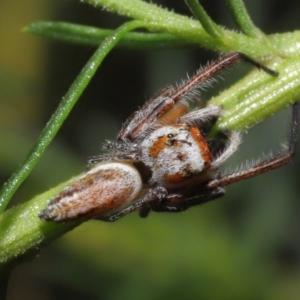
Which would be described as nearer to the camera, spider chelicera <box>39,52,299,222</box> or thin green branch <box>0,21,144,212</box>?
thin green branch <box>0,21,144,212</box>

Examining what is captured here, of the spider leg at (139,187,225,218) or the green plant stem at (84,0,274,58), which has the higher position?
the green plant stem at (84,0,274,58)

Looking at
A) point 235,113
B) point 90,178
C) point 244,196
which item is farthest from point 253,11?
point 90,178

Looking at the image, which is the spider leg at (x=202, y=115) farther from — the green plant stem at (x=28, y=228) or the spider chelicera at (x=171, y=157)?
the green plant stem at (x=28, y=228)

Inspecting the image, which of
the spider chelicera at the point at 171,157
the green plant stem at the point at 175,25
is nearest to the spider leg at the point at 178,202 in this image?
the spider chelicera at the point at 171,157

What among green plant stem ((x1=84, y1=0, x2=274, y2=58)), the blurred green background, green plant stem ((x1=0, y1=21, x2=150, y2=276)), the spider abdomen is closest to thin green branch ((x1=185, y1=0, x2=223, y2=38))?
green plant stem ((x1=84, y1=0, x2=274, y2=58))

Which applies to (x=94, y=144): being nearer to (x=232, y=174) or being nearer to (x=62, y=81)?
(x=62, y=81)

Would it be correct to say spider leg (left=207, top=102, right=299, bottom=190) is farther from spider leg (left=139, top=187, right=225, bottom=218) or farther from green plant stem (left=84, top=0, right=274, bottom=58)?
Answer: green plant stem (left=84, top=0, right=274, bottom=58)
